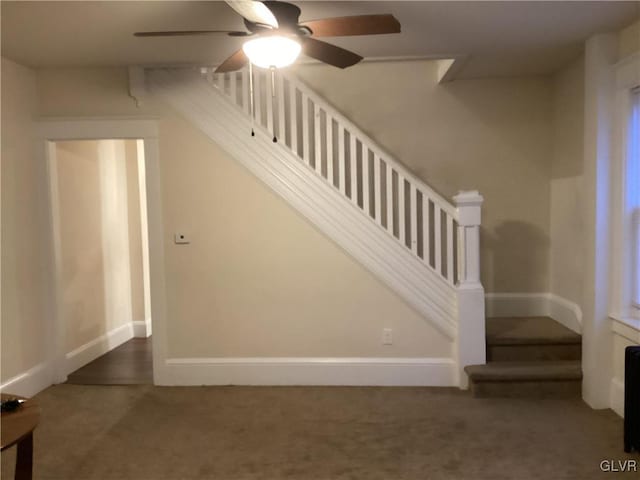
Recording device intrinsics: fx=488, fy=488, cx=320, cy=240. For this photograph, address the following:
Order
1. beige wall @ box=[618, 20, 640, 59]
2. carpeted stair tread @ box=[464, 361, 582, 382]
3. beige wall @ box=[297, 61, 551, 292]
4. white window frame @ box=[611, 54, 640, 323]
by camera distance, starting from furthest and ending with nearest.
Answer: beige wall @ box=[297, 61, 551, 292]
carpeted stair tread @ box=[464, 361, 582, 382]
white window frame @ box=[611, 54, 640, 323]
beige wall @ box=[618, 20, 640, 59]

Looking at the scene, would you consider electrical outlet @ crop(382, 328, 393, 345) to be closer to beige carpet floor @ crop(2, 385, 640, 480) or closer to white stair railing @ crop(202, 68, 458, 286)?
beige carpet floor @ crop(2, 385, 640, 480)

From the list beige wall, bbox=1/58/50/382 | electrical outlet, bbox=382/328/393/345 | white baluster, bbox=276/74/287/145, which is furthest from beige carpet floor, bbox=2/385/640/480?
white baluster, bbox=276/74/287/145

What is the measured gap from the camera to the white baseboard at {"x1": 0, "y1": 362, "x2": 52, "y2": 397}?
3.49m

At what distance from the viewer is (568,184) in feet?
13.2

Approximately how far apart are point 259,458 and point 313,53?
7.23 feet

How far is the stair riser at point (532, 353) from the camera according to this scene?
12.2ft

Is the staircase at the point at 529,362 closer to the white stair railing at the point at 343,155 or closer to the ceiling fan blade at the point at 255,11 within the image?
the white stair railing at the point at 343,155

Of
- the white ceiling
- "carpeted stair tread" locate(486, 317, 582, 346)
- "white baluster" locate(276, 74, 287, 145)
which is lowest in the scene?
"carpeted stair tread" locate(486, 317, 582, 346)

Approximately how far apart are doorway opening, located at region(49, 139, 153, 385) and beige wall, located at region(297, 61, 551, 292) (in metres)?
2.15

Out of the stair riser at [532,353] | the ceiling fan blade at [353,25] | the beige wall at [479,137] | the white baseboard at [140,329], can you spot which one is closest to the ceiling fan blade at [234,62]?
the ceiling fan blade at [353,25]

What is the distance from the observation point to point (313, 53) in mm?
2457

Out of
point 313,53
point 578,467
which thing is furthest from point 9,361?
point 578,467

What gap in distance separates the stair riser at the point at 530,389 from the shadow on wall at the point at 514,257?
3.75 ft

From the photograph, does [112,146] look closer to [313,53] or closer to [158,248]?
[158,248]
